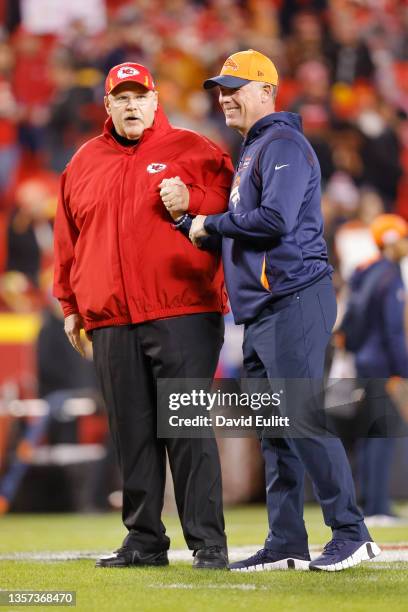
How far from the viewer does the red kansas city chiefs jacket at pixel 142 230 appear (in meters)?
4.47

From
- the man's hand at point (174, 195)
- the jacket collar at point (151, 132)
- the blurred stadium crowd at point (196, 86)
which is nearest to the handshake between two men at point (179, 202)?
the man's hand at point (174, 195)

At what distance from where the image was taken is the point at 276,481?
14.2 feet

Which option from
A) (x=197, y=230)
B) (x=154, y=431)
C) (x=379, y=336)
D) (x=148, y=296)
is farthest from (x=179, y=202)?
(x=379, y=336)

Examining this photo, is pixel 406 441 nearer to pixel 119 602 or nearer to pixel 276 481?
pixel 276 481

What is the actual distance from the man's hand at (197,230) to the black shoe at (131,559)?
4.06ft

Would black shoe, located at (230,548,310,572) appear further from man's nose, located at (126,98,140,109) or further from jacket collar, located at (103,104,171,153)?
man's nose, located at (126,98,140,109)

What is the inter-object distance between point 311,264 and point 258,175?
38 centimetres

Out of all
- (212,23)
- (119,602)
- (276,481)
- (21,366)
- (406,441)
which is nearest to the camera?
(119,602)

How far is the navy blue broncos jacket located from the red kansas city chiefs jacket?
0.73 feet

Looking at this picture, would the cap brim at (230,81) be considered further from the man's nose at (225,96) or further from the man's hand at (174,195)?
the man's hand at (174,195)

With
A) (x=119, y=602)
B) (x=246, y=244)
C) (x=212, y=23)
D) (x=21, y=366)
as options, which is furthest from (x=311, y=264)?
(x=212, y=23)

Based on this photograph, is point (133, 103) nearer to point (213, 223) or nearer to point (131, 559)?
point (213, 223)

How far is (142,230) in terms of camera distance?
4.49 m

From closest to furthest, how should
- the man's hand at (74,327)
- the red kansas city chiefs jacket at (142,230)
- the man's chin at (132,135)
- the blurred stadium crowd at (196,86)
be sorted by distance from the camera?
the red kansas city chiefs jacket at (142,230)
the man's chin at (132,135)
the man's hand at (74,327)
the blurred stadium crowd at (196,86)
